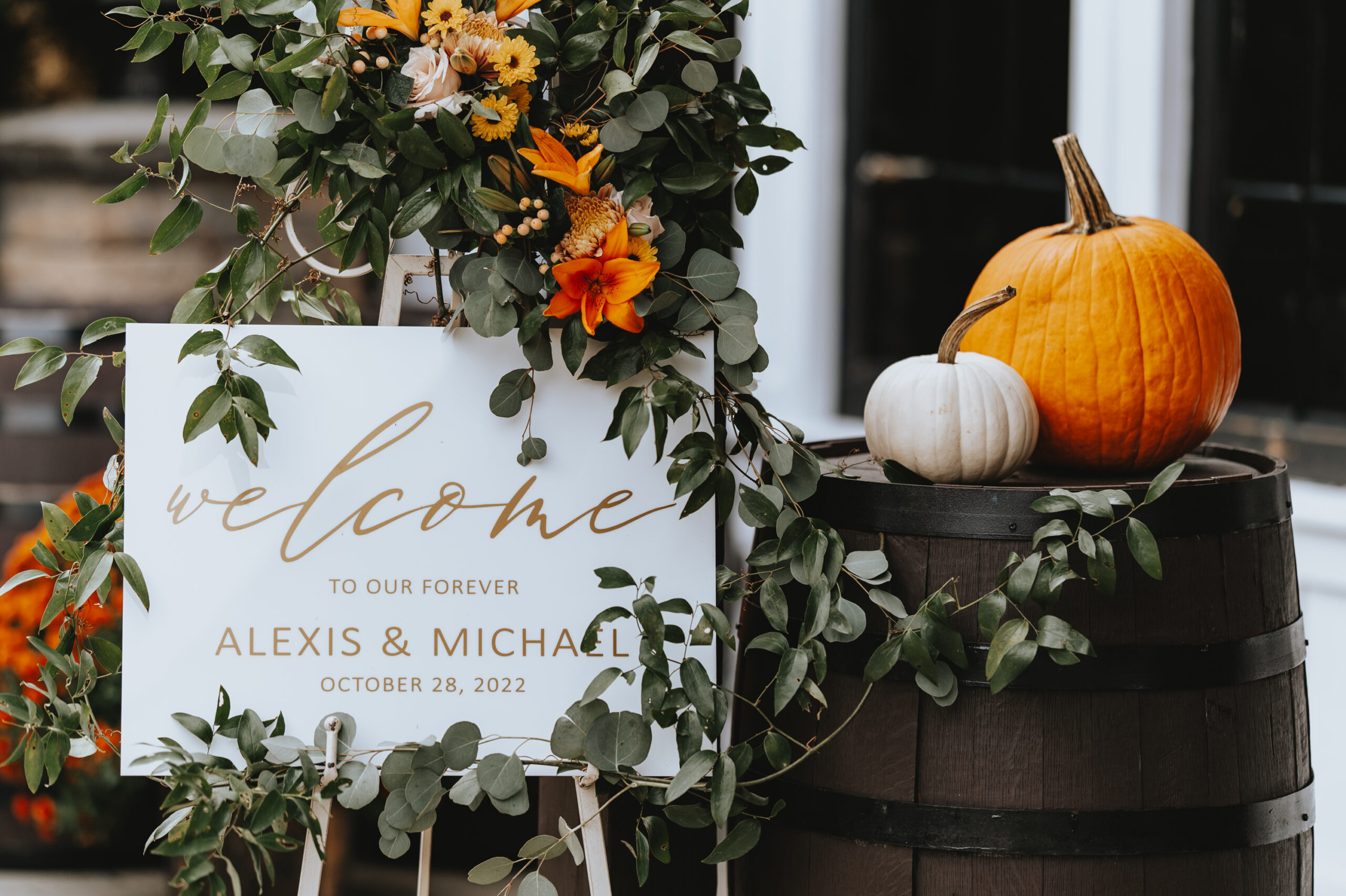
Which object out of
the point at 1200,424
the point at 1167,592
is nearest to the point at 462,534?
the point at 1167,592

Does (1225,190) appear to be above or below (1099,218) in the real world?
above

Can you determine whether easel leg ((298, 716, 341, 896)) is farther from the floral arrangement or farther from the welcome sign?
the floral arrangement

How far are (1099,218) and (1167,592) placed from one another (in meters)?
0.37

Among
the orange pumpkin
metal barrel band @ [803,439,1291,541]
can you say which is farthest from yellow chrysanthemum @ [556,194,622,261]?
the orange pumpkin

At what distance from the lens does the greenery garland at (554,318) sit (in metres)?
0.85

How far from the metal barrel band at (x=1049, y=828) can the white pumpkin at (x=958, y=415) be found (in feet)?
0.86

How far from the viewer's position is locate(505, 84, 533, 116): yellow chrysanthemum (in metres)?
0.87

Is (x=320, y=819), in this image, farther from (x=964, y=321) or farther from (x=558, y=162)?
(x=964, y=321)

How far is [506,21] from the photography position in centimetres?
86

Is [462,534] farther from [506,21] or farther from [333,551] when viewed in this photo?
[506,21]

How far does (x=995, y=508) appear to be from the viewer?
35.6 inches

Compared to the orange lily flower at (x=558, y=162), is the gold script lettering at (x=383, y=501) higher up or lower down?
lower down

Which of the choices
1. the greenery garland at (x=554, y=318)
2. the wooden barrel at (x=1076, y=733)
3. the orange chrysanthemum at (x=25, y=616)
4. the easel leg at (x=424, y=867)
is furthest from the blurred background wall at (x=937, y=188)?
the easel leg at (x=424, y=867)

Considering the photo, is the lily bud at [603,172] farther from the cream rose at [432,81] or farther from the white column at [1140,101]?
the white column at [1140,101]
